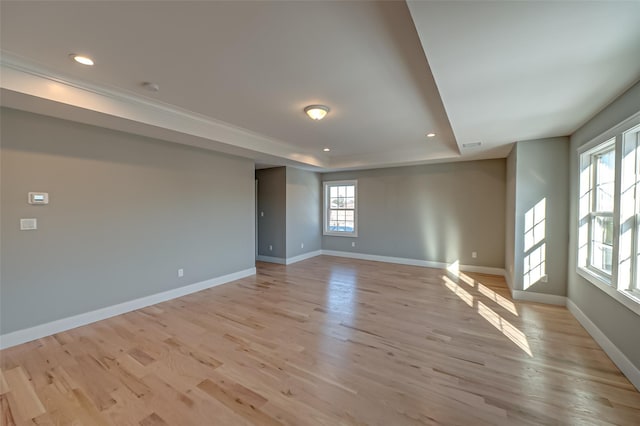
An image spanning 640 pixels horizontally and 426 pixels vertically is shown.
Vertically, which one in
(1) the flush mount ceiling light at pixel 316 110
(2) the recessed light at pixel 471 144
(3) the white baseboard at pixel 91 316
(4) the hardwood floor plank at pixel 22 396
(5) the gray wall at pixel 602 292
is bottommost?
(4) the hardwood floor plank at pixel 22 396

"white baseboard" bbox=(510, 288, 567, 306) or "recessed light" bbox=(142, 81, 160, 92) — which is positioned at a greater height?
"recessed light" bbox=(142, 81, 160, 92)

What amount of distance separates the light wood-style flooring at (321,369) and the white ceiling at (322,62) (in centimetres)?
242

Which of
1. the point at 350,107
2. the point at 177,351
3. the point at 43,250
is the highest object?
the point at 350,107

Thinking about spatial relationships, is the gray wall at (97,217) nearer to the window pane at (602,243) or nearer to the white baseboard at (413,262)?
the white baseboard at (413,262)

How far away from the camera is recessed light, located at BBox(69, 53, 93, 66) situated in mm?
2166

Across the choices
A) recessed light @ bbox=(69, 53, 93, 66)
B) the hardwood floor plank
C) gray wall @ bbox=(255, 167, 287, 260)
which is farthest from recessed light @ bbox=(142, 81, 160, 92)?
gray wall @ bbox=(255, 167, 287, 260)

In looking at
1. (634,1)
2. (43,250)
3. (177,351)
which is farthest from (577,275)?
(43,250)

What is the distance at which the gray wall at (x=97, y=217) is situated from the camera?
272cm

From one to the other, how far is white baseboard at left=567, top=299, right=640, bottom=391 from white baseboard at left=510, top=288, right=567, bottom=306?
391 millimetres

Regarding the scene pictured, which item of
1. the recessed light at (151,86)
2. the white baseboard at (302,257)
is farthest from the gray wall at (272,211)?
the recessed light at (151,86)

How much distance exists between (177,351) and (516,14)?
363 centimetres

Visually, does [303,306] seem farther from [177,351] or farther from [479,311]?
[479,311]

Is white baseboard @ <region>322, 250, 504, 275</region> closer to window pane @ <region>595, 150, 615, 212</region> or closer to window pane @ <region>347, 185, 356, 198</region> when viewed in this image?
window pane @ <region>347, 185, 356, 198</region>

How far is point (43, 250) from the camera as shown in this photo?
9.48 feet
